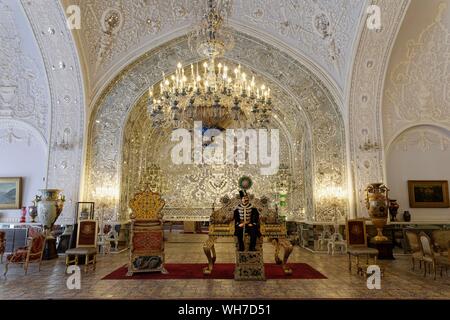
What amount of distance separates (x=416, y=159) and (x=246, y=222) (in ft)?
23.1

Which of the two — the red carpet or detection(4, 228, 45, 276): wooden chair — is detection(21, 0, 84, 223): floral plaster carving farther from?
the red carpet


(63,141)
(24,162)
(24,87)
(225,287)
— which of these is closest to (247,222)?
(225,287)

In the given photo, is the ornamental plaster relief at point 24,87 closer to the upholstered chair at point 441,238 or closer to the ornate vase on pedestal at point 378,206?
the ornate vase on pedestal at point 378,206

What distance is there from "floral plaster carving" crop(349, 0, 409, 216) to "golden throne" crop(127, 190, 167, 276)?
19.9 ft

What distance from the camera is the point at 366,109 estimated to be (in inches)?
383

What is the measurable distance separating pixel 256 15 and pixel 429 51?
524cm

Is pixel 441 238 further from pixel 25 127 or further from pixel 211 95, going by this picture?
pixel 25 127

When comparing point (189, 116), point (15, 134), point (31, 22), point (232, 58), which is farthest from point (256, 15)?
point (15, 134)

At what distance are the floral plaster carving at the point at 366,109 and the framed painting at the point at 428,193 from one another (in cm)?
137

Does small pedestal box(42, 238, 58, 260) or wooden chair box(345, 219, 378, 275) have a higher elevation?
wooden chair box(345, 219, 378, 275)

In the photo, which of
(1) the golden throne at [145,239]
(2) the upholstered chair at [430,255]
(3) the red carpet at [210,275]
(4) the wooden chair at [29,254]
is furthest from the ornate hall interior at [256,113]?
(2) the upholstered chair at [430,255]

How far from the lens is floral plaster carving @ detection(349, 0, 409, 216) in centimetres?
902

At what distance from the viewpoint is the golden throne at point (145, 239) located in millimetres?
6484

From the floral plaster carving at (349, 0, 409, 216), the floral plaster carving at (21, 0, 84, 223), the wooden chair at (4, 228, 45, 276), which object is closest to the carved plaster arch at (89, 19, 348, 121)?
the floral plaster carving at (349, 0, 409, 216)
